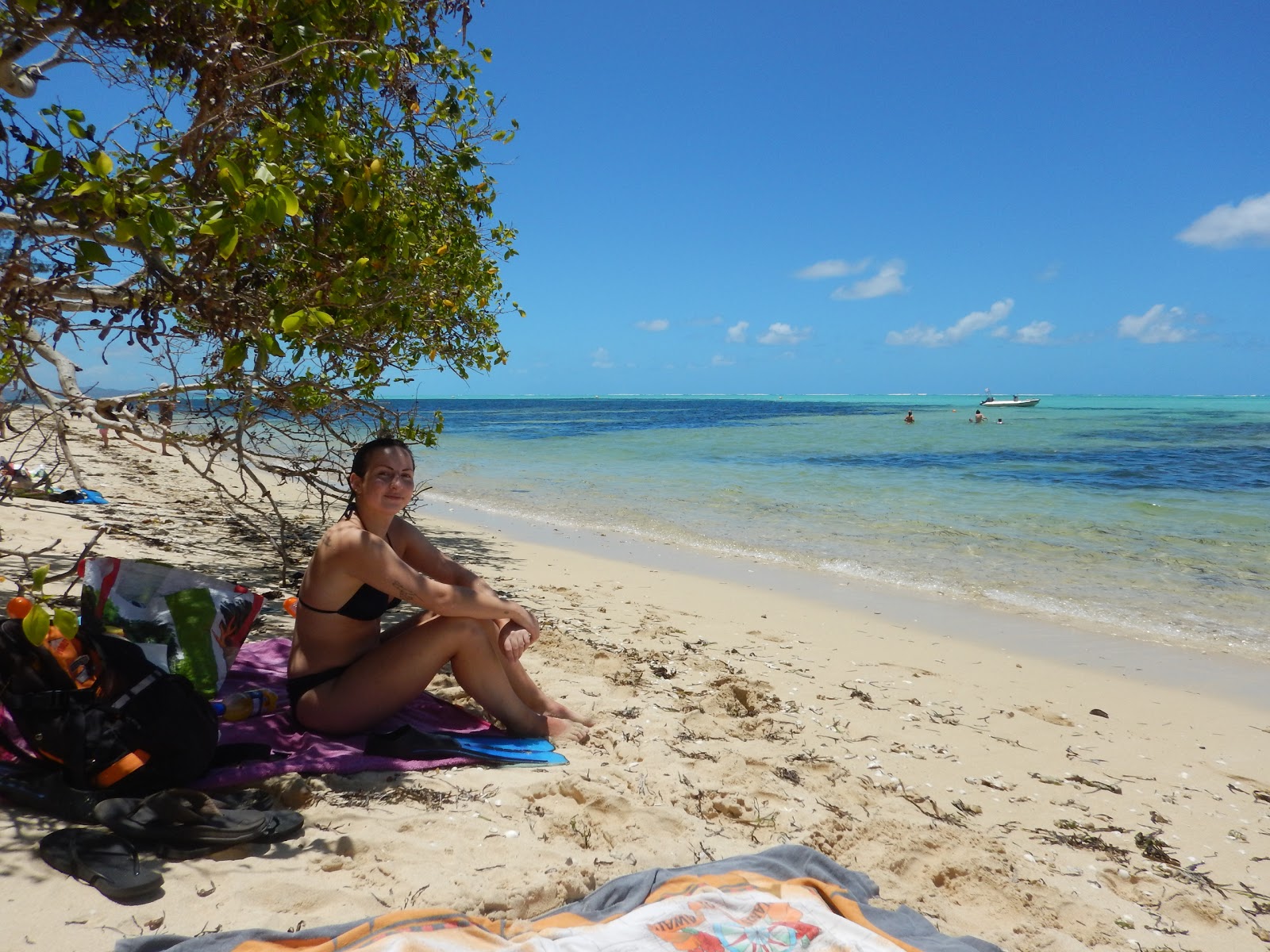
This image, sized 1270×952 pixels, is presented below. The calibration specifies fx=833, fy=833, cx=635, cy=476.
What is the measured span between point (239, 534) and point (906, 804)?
7.15 metres

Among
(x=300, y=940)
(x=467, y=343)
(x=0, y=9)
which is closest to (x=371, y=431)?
(x=467, y=343)

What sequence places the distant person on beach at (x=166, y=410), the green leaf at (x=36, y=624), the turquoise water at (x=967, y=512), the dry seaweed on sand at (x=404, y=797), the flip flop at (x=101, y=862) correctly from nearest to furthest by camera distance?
the green leaf at (x=36, y=624) → the flip flop at (x=101, y=862) → the dry seaweed on sand at (x=404, y=797) → the distant person on beach at (x=166, y=410) → the turquoise water at (x=967, y=512)

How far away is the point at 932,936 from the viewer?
2490 mm

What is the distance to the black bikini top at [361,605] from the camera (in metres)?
3.54

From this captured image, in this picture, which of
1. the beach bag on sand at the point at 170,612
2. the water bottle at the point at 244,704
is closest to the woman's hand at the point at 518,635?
the water bottle at the point at 244,704

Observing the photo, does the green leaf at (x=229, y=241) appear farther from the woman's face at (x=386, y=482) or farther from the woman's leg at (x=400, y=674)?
the woman's leg at (x=400, y=674)

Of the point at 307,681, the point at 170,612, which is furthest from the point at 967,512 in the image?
the point at 170,612

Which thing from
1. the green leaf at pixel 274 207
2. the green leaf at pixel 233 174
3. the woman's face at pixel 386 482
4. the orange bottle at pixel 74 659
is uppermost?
the green leaf at pixel 233 174

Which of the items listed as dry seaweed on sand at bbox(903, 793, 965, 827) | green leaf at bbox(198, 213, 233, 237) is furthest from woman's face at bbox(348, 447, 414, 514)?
dry seaweed on sand at bbox(903, 793, 965, 827)

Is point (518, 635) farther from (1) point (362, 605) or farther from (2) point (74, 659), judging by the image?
(2) point (74, 659)

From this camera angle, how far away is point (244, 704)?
11.8ft

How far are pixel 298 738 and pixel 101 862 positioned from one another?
1.07m

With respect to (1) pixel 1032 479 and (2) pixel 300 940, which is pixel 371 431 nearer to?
(2) pixel 300 940

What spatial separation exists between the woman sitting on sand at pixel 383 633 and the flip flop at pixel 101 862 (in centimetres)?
108
